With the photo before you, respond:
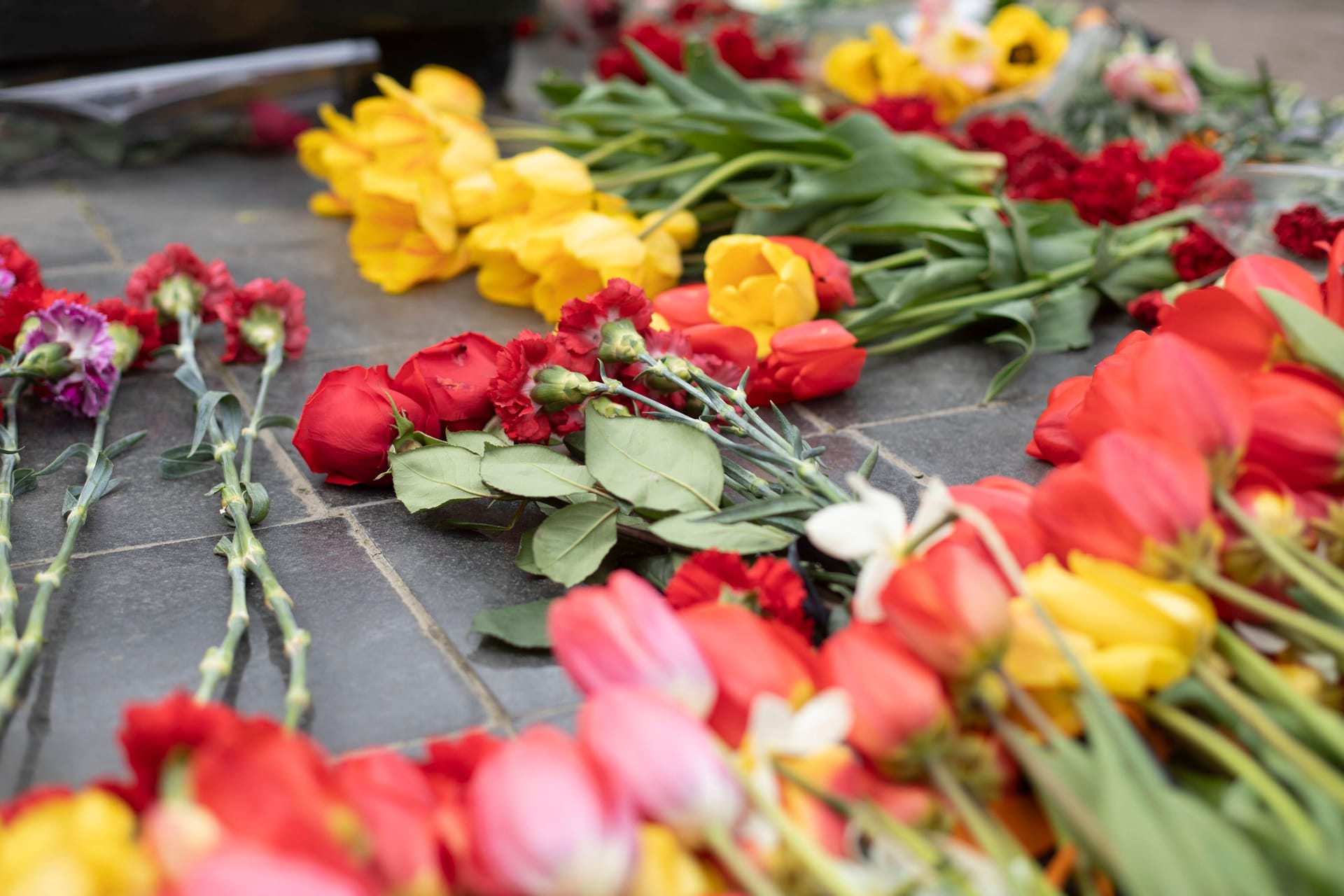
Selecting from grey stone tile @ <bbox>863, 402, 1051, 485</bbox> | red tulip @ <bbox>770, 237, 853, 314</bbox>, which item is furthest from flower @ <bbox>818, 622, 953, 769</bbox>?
red tulip @ <bbox>770, 237, 853, 314</bbox>

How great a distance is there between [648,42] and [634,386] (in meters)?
1.41

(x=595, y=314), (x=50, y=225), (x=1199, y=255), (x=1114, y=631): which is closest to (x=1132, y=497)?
(x=1114, y=631)

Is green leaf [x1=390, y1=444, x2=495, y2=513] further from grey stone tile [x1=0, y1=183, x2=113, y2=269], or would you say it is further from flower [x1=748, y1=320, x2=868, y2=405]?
grey stone tile [x1=0, y1=183, x2=113, y2=269]

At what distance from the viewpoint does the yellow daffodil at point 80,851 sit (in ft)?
1.05

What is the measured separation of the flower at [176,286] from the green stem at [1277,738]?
2.87ft

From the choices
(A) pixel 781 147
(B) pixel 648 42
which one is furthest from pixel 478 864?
(B) pixel 648 42

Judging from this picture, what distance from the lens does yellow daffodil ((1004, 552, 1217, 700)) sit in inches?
17.0

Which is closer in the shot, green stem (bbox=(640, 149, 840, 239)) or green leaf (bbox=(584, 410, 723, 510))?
green leaf (bbox=(584, 410, 723, 510))

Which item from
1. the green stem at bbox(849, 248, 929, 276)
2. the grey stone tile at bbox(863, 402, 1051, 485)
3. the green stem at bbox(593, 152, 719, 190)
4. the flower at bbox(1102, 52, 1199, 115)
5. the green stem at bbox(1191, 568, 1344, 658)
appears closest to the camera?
the green stem at bbox(1191, 568, 1344, 658)

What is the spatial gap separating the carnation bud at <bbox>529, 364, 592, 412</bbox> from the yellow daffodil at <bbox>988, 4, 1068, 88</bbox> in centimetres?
141

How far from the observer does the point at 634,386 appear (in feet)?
2.45

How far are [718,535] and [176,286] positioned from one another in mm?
640

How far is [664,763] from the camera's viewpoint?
368 mm

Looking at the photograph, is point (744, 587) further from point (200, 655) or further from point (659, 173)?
point (659, 173)
